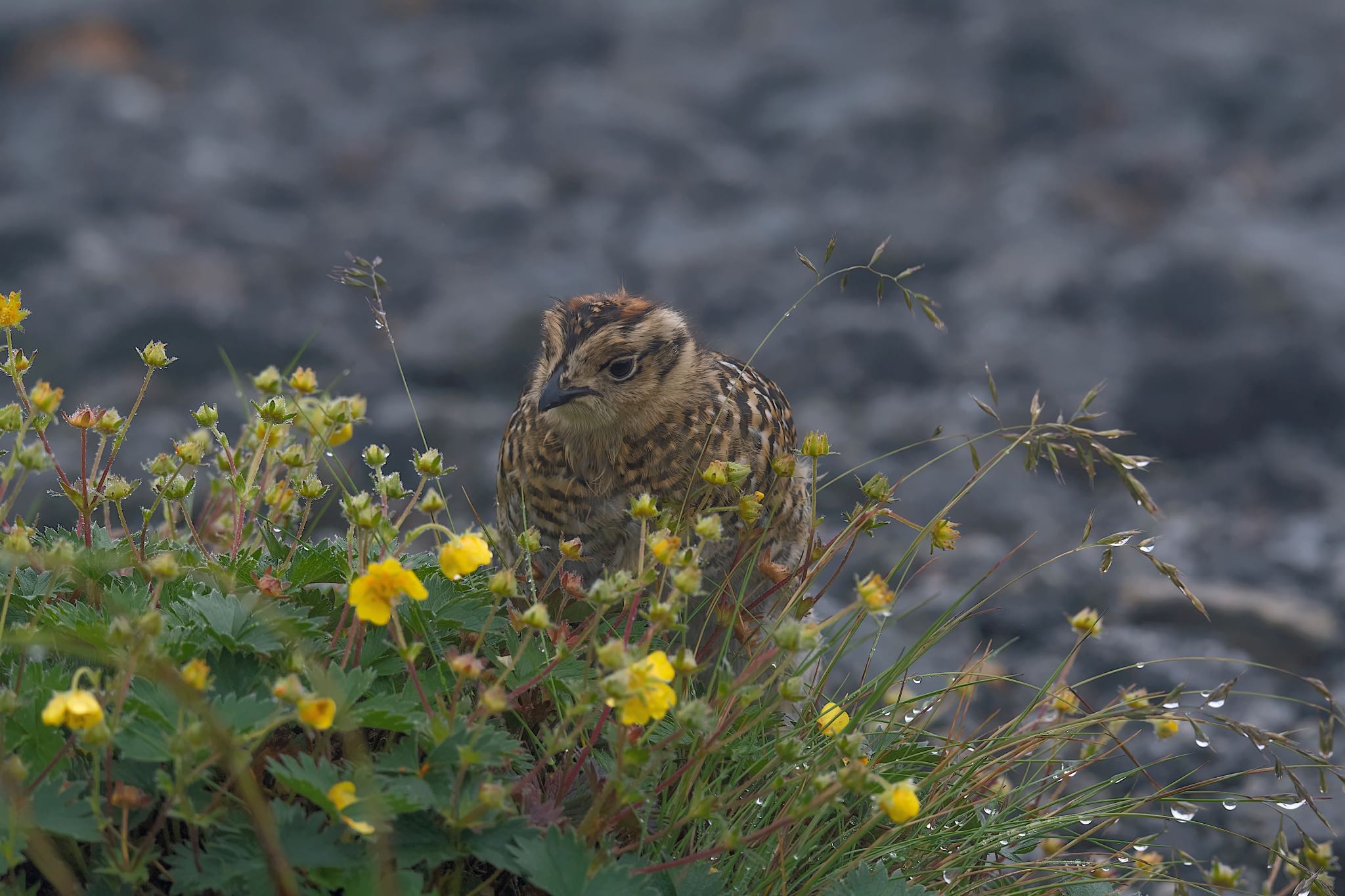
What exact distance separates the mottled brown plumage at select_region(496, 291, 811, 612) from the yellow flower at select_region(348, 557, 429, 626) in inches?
58.3

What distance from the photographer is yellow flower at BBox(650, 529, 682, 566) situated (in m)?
2.60

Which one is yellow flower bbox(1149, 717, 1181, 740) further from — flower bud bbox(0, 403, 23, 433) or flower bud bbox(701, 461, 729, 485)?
flower bud bbox(0, 403, 23, 433)

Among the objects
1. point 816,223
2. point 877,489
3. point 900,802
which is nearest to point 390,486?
point 877,489

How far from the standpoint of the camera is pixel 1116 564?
20.7ft

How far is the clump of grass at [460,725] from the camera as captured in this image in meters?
2.44

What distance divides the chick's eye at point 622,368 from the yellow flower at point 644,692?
71.7 inches

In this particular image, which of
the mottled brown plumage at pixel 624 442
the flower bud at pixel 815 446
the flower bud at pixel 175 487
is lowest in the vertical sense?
the mottled brown plumage at pixel 624 442

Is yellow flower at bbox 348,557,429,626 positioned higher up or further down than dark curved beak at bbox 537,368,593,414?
higher up

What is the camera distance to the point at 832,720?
3.43 meters

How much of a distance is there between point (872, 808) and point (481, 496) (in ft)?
10.6

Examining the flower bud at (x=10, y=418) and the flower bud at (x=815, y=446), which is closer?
the flower bud at (x=10, y=418)

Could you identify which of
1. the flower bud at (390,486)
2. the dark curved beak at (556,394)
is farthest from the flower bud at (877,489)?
the dark curved beak at (556,394)

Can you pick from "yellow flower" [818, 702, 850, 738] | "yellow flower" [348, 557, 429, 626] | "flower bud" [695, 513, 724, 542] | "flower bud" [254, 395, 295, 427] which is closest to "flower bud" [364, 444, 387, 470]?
"flower bud" [254, 395, 295, 427]

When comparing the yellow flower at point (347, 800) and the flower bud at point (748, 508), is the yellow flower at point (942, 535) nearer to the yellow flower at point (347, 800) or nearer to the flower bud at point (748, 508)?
the flower bud at point (748, 508)
